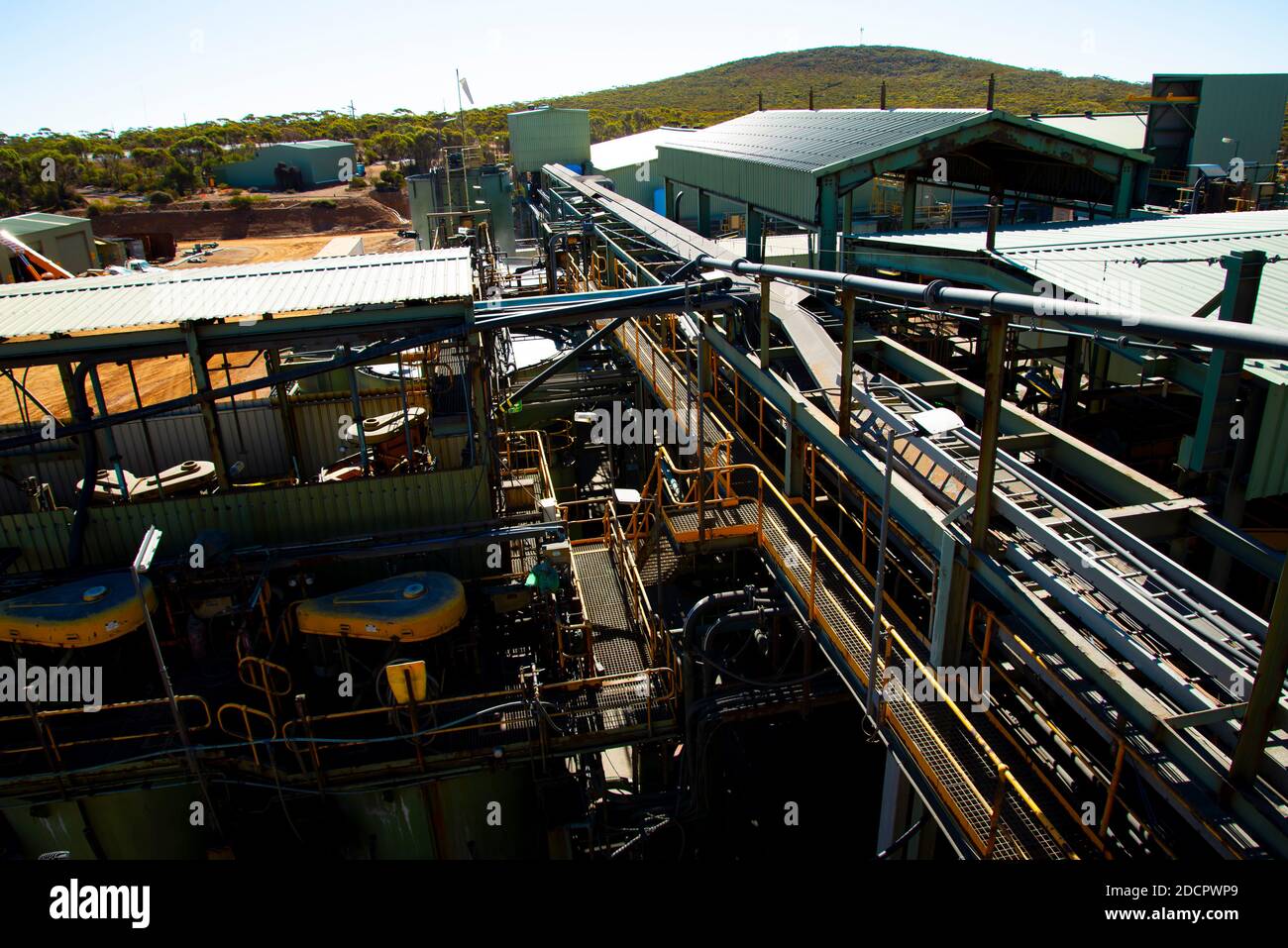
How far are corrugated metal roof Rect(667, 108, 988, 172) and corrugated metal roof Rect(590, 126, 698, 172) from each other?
1097 centimetres

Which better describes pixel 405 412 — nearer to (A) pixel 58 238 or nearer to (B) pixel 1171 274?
(B) pixel 1171 274

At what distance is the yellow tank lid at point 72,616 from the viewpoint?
9938 millimetres

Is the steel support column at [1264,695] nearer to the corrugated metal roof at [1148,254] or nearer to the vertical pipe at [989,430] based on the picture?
the vertical pipe at [989,430]

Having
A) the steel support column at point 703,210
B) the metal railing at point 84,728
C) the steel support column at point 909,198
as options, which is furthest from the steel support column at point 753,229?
the metal railing at point 84,728

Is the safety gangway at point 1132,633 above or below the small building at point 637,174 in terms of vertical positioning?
below

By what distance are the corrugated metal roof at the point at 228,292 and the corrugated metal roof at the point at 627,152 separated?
26.0 meters

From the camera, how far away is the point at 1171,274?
A: 12.3 m

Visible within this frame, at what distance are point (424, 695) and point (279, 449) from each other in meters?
7.88

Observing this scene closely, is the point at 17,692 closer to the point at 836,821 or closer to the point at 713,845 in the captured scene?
the point at 713,845

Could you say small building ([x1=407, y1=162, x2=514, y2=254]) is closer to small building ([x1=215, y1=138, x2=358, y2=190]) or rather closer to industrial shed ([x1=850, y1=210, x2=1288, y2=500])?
industrial shed ([x1=850, y1=210, x2=1288, y2=500])

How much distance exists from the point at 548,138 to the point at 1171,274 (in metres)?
28.3

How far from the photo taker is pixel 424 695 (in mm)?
9430

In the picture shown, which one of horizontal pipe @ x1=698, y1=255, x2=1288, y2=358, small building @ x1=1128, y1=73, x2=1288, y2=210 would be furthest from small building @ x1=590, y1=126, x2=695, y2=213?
horizontal pipe @ x1=698, y1=255, x2=1288, y2=358

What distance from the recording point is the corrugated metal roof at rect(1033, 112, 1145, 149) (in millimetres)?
32281
